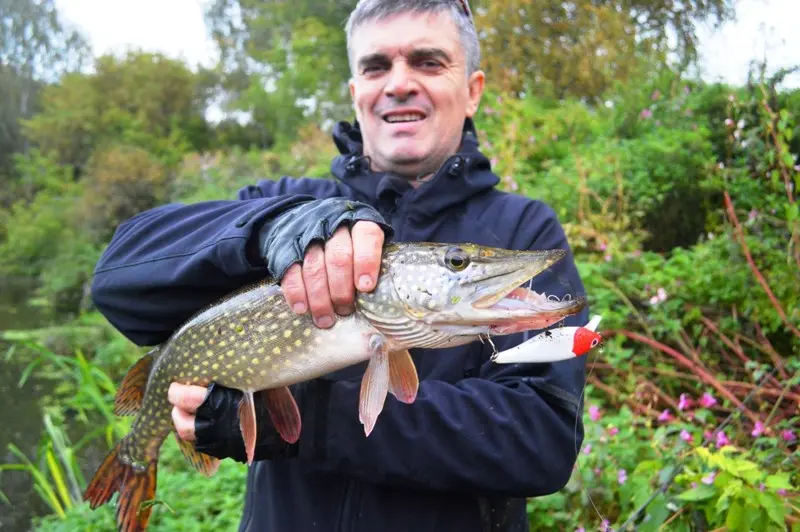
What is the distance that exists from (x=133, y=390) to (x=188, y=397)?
413 mm

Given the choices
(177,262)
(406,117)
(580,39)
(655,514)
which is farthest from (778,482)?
(580,39)

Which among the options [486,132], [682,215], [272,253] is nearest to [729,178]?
[682,215]

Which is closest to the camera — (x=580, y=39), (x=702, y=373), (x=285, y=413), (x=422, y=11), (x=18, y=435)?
(x=285, y=413)

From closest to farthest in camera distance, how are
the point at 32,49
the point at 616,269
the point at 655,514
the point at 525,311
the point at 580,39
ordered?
the point at 525,311 → the point at 655,514 → the point at 616,269 → the point at 580,39 → the point at 32,49

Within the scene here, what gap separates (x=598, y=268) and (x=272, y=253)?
2.96m

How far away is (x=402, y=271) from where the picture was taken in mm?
1243

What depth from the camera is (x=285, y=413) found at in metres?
1.33

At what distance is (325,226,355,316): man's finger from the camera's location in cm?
115

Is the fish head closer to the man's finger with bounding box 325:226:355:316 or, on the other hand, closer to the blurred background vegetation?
the man's finger with bounding box 325:226:355:316

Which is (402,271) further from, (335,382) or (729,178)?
(729,178)

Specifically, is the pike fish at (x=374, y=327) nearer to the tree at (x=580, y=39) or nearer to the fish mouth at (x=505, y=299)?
the fish mouth at (x=505, y=299)

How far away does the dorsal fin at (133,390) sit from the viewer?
1.67 metres

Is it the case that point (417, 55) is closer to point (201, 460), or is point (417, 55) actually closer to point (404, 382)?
point (404, 382)

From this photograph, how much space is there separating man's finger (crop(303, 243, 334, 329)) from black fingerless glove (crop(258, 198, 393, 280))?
2 cm
